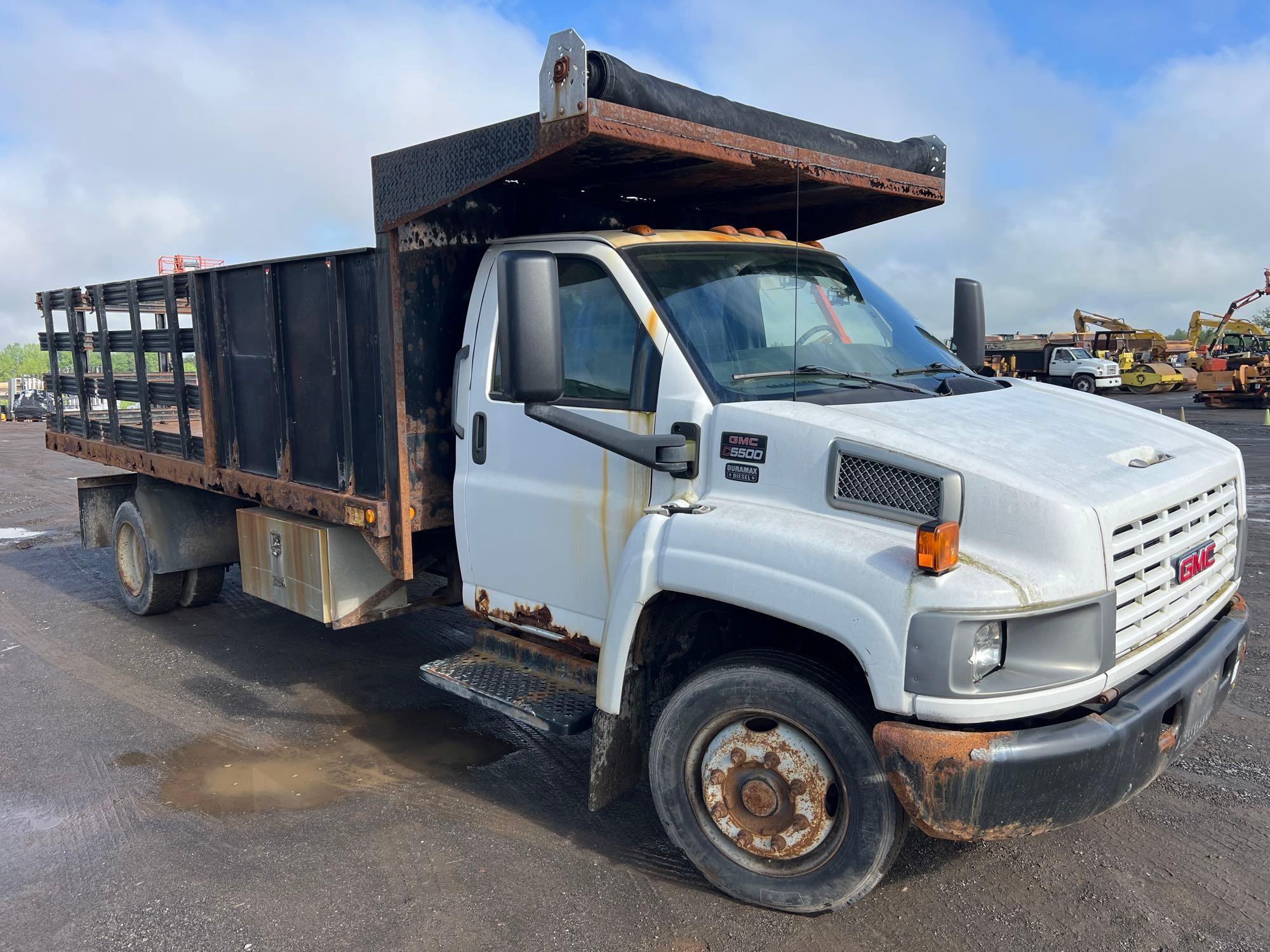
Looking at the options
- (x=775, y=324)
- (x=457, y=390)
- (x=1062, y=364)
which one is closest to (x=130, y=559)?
(x=457, y=390)

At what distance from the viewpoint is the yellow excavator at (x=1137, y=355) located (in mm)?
37875

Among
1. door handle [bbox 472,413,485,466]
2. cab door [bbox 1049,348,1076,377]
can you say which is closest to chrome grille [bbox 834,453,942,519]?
door handle [bbox 472,413,485,466]

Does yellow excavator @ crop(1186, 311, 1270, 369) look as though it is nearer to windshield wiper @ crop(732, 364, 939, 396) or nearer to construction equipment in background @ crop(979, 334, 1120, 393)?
construction equipment in background @ crop(979, 334, 1120, 393)

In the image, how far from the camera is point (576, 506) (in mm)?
3785

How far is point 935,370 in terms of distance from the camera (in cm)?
405

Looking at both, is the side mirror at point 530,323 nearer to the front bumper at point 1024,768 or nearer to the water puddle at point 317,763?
the front bumper at point 1024,768

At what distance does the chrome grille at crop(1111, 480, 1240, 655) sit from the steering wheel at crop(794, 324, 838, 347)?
1.42 metres

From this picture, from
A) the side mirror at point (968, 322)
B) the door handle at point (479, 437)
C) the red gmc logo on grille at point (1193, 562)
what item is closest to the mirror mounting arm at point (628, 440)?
the door handle at point (479, 437)

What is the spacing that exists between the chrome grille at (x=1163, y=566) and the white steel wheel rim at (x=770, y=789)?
986mm

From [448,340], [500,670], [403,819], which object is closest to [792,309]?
[448,340]

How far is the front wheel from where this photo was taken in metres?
2.95

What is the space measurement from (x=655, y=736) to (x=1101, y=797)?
4.64ft

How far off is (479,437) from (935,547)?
2.19 metres

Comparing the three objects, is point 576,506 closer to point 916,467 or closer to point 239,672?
point 916,467
